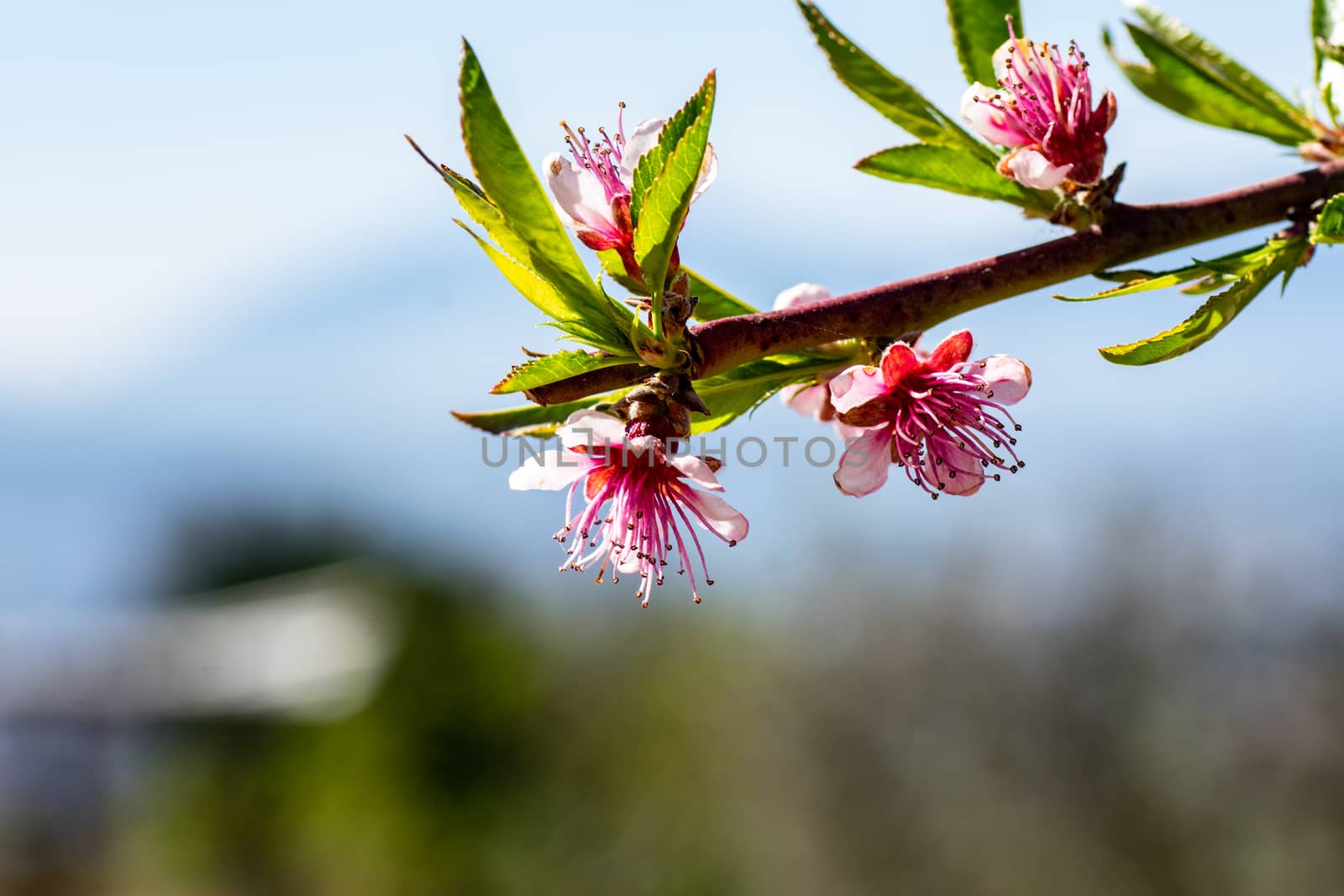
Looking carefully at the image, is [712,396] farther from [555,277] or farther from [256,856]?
[256,856]

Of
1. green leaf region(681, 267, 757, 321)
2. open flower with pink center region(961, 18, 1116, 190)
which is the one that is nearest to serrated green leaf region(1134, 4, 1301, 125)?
open flower with pink center region(961, 18, 1116, 190)

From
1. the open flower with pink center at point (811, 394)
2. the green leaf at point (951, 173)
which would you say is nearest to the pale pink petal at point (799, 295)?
the open flower with pink center at point (811, 394)

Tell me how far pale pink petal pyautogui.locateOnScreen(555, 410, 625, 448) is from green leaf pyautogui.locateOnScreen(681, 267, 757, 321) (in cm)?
22

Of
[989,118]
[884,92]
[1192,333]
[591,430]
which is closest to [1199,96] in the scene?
[989,118]

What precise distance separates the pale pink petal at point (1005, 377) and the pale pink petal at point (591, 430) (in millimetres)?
388

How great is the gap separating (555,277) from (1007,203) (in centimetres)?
58

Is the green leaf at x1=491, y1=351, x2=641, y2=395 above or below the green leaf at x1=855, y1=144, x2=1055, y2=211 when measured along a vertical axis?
below

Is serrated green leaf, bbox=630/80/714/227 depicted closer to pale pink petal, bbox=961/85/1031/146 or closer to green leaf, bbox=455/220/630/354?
green leaf, bbox=455/220/630/354

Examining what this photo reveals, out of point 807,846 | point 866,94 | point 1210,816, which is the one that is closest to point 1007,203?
point 866,94

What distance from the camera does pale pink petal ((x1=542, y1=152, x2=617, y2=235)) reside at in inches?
46.0

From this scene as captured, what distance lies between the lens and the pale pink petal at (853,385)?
109 centimetres

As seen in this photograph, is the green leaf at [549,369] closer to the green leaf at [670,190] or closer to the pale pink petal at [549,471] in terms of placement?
the green leaf at [670,190]

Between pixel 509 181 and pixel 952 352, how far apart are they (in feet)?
1.73

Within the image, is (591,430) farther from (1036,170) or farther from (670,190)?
(1036,170)
